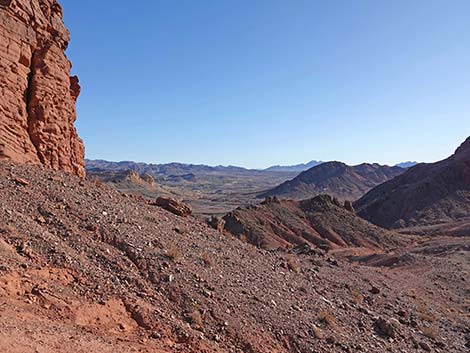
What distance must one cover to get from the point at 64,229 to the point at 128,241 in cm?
161

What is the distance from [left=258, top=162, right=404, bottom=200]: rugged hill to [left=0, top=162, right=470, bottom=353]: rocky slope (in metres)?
122

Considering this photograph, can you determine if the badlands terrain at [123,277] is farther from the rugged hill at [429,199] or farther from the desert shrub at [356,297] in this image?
the rugged hill at [429,199]

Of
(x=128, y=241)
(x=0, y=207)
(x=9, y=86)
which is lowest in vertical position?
(x=128, y=241)

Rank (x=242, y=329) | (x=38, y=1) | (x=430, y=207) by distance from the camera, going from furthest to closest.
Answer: (x=430, y=207) < (x=38, y=1) < (x=242, y=329)

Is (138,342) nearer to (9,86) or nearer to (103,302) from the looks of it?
(103,302)

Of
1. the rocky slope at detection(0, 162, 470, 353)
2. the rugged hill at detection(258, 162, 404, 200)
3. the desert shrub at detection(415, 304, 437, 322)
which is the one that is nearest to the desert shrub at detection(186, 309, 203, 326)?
the rocky slope at detection(0, 162, 470, 353)

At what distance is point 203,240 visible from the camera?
14109mm

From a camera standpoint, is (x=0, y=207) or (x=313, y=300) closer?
(x=0, y=207)

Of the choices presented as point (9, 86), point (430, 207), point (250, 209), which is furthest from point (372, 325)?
point (430, 207)

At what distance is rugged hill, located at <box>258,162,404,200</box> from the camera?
141500mm

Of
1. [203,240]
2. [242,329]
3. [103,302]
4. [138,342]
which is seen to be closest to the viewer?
[138,342]

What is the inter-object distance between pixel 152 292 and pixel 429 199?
240 ft

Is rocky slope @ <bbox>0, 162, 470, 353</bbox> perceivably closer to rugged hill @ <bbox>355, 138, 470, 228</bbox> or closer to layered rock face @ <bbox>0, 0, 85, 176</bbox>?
layered rock face @ <bbox>0, 0, 85, 176</bbox>

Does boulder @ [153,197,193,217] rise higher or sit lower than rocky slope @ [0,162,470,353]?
higher
